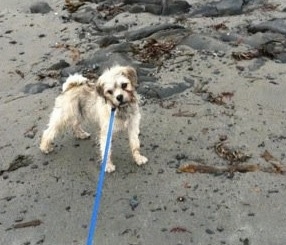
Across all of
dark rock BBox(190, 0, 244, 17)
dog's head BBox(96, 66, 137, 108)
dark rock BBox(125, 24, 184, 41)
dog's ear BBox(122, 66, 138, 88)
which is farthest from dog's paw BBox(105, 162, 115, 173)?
dark rock BBox(190, 0, 244, 17)

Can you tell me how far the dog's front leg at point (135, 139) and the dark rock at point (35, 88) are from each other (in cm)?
217

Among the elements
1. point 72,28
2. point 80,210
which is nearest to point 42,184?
point 80,210

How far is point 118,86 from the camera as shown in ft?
19.0

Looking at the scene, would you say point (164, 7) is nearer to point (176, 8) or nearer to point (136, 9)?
point (176, 8)

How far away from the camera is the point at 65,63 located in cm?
859

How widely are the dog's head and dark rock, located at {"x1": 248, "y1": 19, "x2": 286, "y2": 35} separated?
3.50m

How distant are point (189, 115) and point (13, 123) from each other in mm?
2237

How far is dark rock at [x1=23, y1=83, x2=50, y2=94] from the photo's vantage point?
802cm

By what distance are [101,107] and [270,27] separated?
3653 mm

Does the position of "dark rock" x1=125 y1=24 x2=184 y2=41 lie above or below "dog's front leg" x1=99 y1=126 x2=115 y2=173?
below

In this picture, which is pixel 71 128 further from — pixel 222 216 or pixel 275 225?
pixel 275 225

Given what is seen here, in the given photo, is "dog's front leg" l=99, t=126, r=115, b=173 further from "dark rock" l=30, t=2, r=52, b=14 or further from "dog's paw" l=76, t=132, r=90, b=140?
"dark rock" l=30, t=2, r=52, b=14

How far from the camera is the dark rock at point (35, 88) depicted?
8.02 meters

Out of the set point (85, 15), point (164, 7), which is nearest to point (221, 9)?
point (164, 7)
